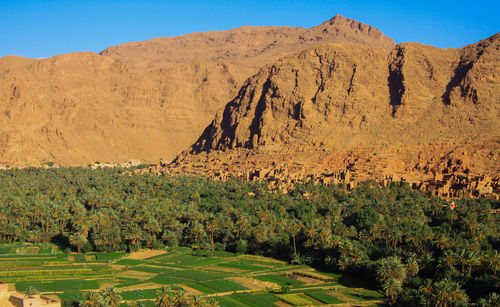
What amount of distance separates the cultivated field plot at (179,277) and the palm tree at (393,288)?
130 centimetres

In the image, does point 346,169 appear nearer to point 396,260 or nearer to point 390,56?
point 390,56

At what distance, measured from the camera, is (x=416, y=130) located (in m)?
115

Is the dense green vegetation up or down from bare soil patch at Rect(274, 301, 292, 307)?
up

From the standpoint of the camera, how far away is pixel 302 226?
66.7 metres

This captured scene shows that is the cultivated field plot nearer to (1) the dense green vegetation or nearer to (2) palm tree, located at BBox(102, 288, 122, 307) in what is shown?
(1) the dense green vegetation

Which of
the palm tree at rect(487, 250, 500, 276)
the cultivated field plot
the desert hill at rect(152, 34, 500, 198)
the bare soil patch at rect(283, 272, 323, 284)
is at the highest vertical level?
the desert hill at rect(152, 34, 500, 198)

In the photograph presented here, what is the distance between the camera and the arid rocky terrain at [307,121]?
10406cm

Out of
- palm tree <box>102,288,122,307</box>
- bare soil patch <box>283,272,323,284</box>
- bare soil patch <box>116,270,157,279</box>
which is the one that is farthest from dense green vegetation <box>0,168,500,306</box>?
palm tree <box>102,288,122,307</box>

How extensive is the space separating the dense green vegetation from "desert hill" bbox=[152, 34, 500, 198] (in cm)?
1166

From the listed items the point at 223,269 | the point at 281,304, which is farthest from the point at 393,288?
the point at 223,269

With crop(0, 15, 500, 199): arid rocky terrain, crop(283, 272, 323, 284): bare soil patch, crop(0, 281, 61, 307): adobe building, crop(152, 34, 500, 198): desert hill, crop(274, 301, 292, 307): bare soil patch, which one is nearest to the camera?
crop(0, 281, 61, 307): adobe building

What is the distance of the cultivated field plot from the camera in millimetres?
49156

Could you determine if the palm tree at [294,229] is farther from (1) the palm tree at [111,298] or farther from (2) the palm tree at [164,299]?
(1) the palm tree at [111,298]

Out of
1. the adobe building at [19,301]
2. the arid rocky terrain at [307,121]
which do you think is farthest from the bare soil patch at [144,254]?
the arid rocky terrain at [307,121]
